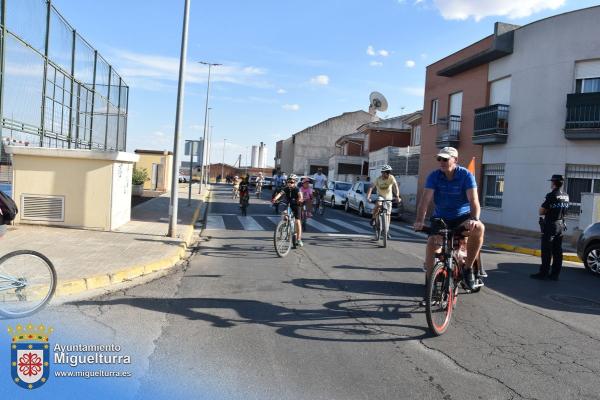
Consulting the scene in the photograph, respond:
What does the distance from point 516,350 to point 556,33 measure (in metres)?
16.3

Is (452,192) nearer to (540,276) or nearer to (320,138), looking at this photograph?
(540,276)

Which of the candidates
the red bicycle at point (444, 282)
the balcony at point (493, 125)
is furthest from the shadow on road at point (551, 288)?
the balcony at point (493, 125)

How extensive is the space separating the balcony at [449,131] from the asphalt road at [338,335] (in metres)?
15.0

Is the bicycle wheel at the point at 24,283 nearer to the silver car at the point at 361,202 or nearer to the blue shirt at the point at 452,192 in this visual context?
the blue shirt at the point at 452,192

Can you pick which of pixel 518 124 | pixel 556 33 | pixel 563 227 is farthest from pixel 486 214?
pixel 563 227

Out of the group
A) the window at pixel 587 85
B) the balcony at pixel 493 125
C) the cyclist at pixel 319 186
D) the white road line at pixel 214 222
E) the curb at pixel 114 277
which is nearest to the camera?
the curb at pixel 114 277

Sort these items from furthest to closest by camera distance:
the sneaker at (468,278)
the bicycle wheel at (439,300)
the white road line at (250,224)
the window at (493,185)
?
the window at (493,185) → the white road line at (250,224) → the sneaker at (468,278) → the bicycle wheel at (439,300)

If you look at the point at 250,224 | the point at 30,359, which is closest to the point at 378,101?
the point at 250,224

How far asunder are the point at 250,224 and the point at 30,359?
12.2 m

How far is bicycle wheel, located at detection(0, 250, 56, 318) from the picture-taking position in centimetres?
518

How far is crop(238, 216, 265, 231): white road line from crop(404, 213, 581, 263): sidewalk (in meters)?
6.49

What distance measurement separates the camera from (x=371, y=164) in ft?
134

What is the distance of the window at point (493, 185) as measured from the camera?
20469 mm

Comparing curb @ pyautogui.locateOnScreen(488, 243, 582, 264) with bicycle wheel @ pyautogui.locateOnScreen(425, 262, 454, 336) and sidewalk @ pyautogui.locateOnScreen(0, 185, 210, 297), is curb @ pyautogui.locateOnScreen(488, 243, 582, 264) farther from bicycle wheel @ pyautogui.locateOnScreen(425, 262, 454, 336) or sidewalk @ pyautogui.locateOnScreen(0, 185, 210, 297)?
bicycle wheel @ pyautogui.locateOnScreen(425, 262, 454, 336)
